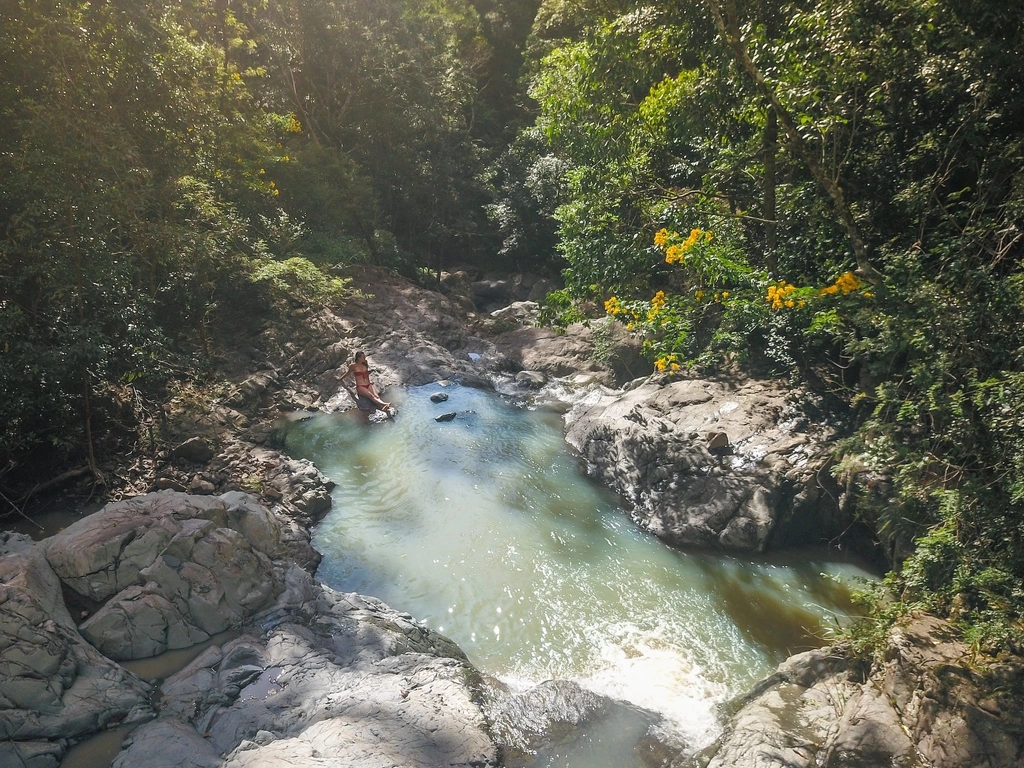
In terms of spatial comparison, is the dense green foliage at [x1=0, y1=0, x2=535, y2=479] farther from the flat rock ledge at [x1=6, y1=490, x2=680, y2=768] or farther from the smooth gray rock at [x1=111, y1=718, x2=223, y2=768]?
the smooth gray rock at [x1=111, y1=718, x2=223, y2=768]

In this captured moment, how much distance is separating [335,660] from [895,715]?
180 inches

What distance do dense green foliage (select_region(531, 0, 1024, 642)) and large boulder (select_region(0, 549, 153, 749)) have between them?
21.3 ft

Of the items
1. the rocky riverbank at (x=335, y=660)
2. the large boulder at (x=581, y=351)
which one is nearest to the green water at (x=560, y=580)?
the rocky riverbank at (x=335, y=660)

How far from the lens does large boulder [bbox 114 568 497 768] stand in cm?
403

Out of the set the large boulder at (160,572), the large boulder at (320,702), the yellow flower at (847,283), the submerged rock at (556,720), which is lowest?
the submerged rock at (556,720)

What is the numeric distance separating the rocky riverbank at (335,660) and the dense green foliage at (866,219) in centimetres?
80

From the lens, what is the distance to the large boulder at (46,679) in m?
3.95

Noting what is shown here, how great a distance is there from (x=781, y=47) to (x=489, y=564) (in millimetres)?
7319

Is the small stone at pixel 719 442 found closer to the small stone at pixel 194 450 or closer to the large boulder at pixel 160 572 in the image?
the large boulder at pixel 160 572

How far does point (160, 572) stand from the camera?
5270 millimetres

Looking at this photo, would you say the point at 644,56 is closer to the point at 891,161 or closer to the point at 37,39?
the point at 891,161

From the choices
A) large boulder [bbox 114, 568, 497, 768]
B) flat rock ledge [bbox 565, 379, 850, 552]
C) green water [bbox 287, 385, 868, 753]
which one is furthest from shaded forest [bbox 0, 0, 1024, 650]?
large boulder [bbox 114, 568, 497, 768]

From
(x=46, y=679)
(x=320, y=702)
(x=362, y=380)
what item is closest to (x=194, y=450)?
(x=362, y=380)

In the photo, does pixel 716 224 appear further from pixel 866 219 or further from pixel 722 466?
pixel 722 466
